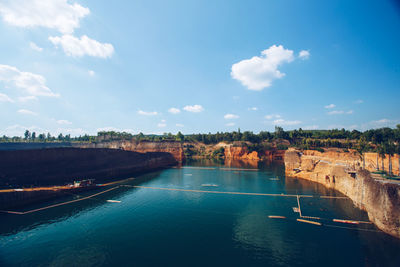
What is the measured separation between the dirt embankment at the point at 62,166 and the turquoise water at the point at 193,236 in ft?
46.0

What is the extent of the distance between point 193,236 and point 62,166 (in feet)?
146

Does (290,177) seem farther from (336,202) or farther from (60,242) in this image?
(60,242)

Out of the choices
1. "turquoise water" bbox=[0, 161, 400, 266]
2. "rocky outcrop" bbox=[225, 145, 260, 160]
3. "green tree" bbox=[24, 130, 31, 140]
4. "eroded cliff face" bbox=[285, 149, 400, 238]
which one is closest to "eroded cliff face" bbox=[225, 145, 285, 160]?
"rocky outcrop" bbox=[225, 145, 260, 160]

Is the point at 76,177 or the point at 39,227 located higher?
the point at 76,177

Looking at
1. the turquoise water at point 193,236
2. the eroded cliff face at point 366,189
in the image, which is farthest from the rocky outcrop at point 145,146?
the eroded cliff face at point 366,189

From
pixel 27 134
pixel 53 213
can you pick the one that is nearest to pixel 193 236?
pixel 53 213

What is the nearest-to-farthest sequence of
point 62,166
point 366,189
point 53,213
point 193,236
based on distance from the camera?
1. point 193,236
2. point 366,189
3. point 53,213
4. point 62,166

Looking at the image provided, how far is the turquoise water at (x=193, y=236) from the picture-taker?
758 inches

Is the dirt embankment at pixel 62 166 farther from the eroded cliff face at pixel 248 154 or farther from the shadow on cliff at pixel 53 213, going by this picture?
the eroded cliff face at pixel 248 154

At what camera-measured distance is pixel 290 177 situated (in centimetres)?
6016

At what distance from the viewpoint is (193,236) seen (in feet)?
78.3

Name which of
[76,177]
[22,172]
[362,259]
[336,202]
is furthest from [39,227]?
[336,202]

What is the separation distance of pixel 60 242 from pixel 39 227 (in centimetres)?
691

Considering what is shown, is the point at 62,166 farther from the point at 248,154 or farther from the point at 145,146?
the point at 248,154
